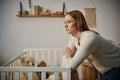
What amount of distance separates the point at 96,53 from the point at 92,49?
3.9 inches

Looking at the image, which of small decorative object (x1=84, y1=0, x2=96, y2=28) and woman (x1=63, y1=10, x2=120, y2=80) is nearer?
woman (x1=63, y1=10, x2=120, y2=80)

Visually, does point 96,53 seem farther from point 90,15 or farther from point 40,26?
point 40,26

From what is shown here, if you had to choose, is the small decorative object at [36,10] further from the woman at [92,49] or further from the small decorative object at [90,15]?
the woman at [92,49]

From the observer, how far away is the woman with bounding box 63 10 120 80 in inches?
59.9

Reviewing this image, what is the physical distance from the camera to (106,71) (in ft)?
5.58

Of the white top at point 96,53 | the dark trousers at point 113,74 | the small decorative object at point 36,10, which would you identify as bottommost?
the dark trousers at point 113,74

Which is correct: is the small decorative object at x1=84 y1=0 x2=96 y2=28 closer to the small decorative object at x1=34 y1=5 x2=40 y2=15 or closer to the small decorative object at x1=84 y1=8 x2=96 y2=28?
the small decorative object at x1=84 y1=8 x2=96 y2=28

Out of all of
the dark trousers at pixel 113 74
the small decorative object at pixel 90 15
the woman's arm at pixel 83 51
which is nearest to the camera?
the woman's arm at pixel 83 51

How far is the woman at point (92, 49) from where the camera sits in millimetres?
1522

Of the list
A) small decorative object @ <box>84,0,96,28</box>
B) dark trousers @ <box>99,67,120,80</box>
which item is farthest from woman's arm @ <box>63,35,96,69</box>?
small decorative object @ <box>84,0,96,28</box>

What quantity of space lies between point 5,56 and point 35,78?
194 centimetres

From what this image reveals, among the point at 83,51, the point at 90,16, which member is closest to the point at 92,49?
the point at 83,51

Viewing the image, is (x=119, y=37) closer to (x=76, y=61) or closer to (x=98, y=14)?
(x=98, y=14)

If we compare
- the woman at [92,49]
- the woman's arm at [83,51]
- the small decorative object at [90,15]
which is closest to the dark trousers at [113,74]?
the woman at [92,49]
